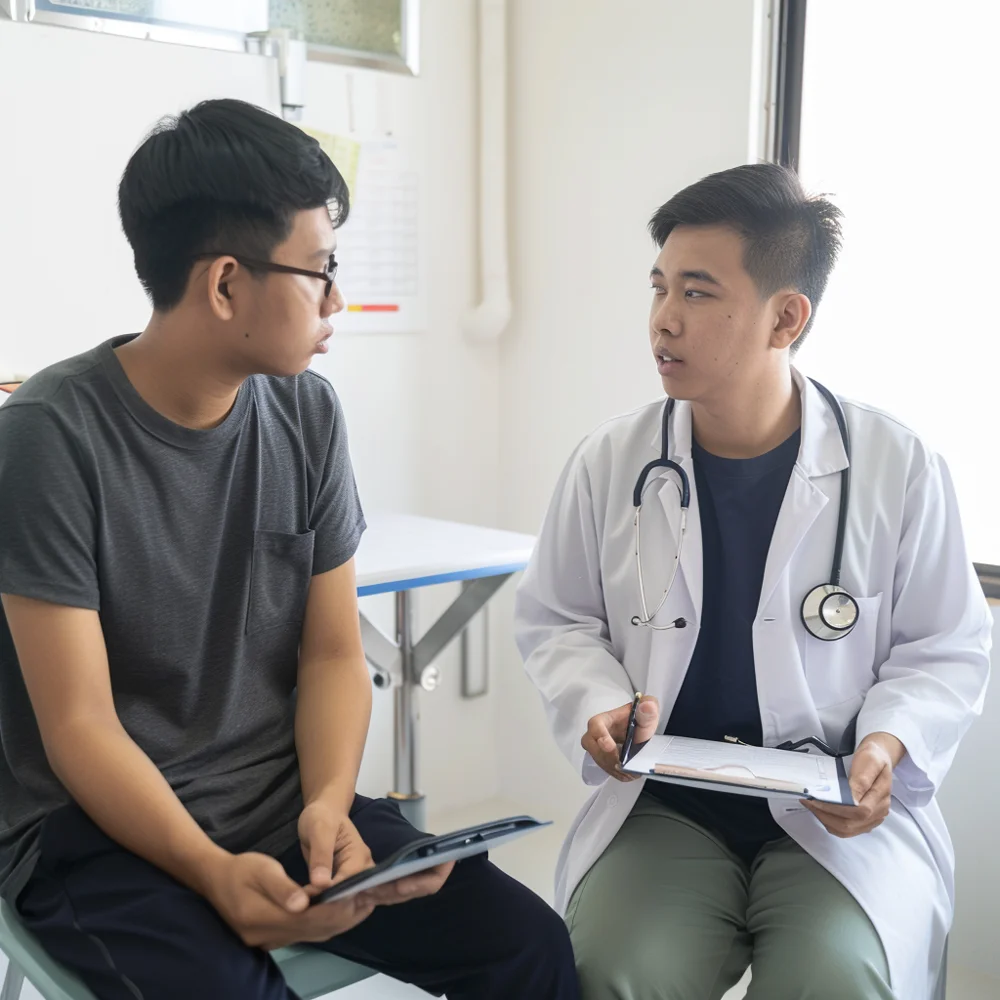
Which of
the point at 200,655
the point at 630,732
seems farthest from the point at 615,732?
the point at 200,655

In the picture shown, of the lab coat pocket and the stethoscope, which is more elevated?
the stethoscope

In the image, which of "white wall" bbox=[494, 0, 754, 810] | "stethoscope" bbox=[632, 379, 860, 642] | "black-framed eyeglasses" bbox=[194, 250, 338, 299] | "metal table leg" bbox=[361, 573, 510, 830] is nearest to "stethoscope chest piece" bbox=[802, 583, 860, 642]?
"stethoscope" bbox=[632, 379, 860, 642]

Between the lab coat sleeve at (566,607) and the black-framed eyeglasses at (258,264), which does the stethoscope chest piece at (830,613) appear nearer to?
the lab coat sleeve at (566,607)

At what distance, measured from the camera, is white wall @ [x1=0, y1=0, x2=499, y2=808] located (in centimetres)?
214

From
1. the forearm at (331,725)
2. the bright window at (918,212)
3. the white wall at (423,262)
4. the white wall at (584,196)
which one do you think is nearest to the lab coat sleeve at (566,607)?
the forearm at (331,725)

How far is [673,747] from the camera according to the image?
139 centimetres

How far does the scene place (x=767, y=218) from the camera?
1.54 m

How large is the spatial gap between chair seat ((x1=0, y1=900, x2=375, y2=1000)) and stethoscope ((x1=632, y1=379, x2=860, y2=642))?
0.55 metres

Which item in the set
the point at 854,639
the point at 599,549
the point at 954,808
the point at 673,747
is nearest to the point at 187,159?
the point at 599,549

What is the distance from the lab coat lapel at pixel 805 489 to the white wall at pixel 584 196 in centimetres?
96

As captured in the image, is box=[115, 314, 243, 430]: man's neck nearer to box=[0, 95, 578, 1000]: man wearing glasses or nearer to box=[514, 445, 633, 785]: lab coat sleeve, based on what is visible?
box=[0, 95, 578, 1000]: man wearing glasses

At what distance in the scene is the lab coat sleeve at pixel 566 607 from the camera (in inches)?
60.4

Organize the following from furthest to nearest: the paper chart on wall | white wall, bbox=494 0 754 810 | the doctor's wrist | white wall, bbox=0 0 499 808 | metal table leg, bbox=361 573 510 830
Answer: the paper chart on wall → white wall, bbox=494 0 754 810 → metal table leg, bbox=361 573 510 830 → white wall, bbox=0 0 499 808 → the doctor's wrist

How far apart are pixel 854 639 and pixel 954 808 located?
84 centimetres
